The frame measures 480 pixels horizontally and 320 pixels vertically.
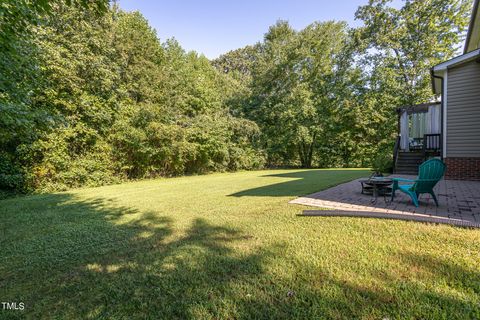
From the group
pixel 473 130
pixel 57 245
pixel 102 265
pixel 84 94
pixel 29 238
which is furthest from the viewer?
pixel 84 94

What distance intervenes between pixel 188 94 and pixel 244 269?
16211mm

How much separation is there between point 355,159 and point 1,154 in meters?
21.7

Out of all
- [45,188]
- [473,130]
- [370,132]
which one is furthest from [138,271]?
[370,132]

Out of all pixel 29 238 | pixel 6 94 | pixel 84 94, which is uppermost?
pixel 84 94

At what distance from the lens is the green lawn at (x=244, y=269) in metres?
1.88

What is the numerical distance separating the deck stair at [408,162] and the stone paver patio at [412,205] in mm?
3851

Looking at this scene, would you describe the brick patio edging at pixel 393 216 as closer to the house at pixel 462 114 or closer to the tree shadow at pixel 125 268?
the tree shadow at pixel 125 268

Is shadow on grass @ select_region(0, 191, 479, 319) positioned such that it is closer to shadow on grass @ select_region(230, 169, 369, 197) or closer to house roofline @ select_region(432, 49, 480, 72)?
shadow on grass @ select_region(230, 169, 369, 197)

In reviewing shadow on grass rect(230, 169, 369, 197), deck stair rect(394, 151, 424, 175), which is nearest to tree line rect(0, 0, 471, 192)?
deck stair rect(394, 151, 424, 175)

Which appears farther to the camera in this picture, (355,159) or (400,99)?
(355,159)

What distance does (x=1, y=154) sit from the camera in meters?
8.84

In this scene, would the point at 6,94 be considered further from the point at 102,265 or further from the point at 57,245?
the point at 102,265

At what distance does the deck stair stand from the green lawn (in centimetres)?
789

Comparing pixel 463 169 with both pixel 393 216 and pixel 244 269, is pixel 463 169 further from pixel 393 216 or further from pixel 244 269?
pixel 244 269
